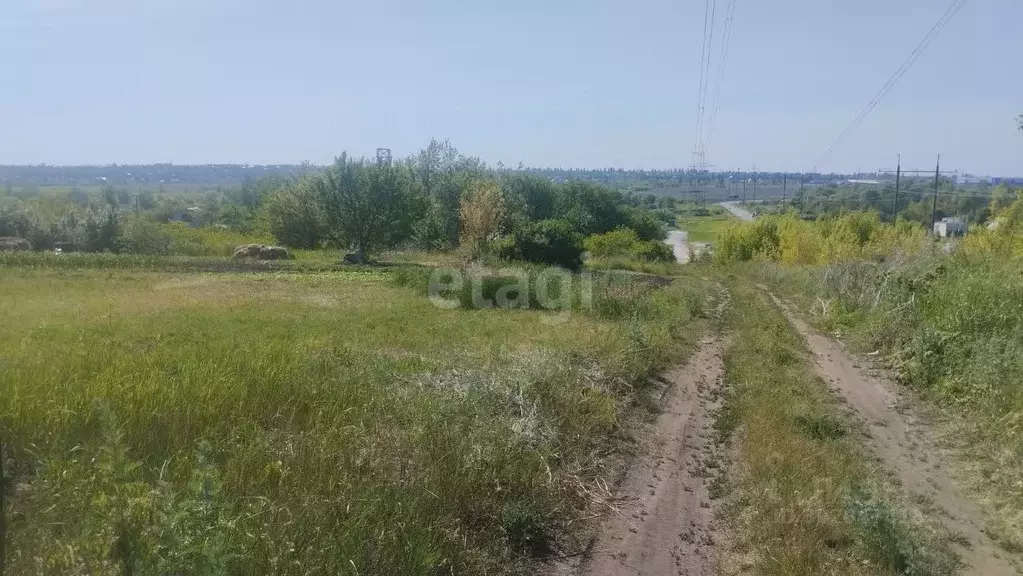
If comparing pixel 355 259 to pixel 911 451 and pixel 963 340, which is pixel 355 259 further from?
pixel 911 451

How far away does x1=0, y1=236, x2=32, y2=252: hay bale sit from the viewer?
9.93 m

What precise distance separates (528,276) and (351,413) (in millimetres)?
11819

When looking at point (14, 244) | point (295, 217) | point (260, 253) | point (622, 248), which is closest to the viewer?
point (14, 244)

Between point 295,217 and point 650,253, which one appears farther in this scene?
point 650,253

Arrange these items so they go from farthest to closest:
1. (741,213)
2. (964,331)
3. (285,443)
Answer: (741,213) → (964,331) → (285,443)

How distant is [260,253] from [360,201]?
4953mm

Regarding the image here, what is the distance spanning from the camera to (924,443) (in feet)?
24.8

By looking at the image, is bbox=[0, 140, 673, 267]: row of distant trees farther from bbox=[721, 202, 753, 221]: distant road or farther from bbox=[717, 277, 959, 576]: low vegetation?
bbox=[721, 202, 753, 221]: distant road

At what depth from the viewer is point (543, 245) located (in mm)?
24188

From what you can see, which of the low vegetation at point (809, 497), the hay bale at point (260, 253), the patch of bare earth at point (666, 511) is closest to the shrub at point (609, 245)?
the hay bale at point (260, 253)

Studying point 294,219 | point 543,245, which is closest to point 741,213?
point 294,219

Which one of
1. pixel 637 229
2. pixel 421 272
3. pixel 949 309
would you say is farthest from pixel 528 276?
pixel 637 229

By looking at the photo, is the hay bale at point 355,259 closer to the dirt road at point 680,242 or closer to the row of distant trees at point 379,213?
the row of distant trees at point 379,213

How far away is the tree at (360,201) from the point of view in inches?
1172
